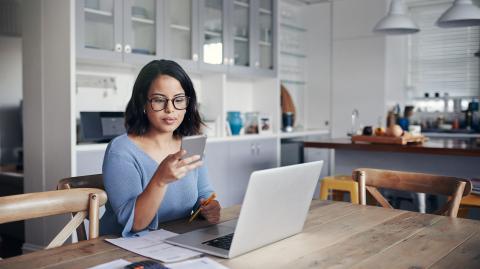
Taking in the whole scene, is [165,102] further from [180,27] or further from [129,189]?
[180,27]

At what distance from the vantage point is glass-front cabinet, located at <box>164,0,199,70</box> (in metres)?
3.81

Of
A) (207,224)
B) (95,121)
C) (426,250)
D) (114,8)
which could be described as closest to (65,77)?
(95,121)

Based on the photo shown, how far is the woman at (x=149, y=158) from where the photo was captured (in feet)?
4.51

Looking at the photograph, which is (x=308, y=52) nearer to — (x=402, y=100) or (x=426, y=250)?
(x=402, y=100)

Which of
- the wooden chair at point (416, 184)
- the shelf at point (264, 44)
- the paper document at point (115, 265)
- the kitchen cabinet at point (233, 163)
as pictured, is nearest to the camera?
the paper document at point (115, 265)

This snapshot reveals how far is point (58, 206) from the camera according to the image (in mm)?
1380

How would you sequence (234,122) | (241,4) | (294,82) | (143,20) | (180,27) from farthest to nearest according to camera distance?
(294,82), (241,4), (234,122), (180,27), (143,20)

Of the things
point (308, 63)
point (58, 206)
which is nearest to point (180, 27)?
point (308, 63)

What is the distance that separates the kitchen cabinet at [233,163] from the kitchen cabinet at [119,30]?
978 mm

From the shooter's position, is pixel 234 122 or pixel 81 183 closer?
pixel 81 183

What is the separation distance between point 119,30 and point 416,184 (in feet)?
7.58

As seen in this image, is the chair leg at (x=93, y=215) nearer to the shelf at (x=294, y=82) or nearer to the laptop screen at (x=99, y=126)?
the laptop screen at (x=99, y=126)

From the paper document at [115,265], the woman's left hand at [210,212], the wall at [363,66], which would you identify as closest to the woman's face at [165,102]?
the woman's left hand at [210,212]

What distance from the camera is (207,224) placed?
1488 millimetres
